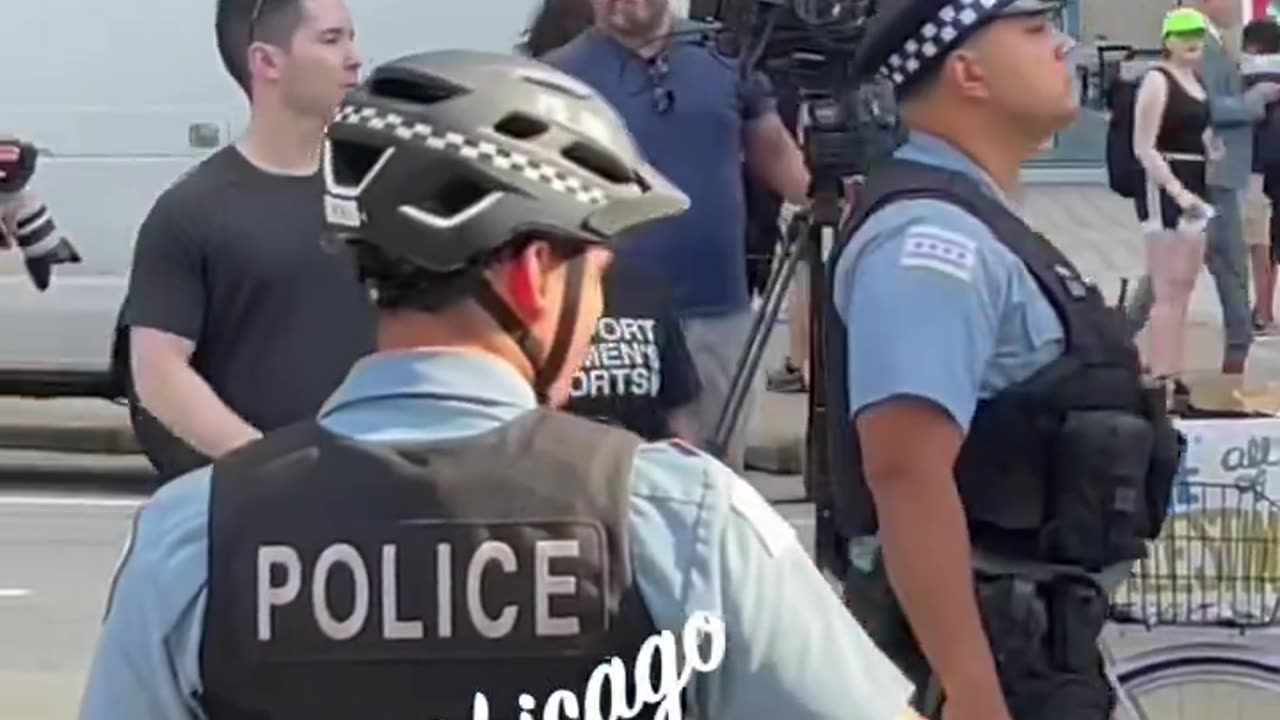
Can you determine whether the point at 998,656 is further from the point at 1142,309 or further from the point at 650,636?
the point at 1142,309

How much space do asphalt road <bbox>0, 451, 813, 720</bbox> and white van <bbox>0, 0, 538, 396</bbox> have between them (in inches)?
18.7

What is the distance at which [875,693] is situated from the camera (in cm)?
210

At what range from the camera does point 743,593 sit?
6.73 ft

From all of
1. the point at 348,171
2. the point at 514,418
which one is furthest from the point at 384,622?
the point at 348,171

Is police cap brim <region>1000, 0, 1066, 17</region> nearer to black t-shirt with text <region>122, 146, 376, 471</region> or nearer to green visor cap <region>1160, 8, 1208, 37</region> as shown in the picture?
black t-shirt with text <region>122, 146, 376, 471</region>

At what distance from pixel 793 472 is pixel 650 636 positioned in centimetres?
875

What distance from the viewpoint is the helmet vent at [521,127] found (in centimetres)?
213

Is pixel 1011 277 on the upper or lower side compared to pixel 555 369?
lower

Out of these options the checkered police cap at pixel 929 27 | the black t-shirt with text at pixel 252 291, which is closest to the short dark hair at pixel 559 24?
the black t-shirt with text at pixel 252 291

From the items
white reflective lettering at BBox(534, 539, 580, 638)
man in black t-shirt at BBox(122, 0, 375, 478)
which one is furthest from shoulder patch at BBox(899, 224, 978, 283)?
white reflective lettering at BBox(534, 539, 580, 638)

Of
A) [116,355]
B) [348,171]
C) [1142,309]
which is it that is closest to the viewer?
[348,171]

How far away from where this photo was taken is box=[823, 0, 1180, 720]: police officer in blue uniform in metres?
3.40

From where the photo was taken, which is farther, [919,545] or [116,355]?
[116,355]

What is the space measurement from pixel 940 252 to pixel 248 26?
1.64 meters
